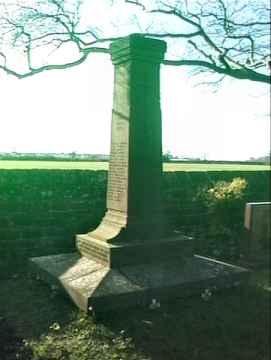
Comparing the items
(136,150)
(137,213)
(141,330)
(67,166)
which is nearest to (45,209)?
(67,166)

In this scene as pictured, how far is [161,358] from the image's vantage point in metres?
4.00

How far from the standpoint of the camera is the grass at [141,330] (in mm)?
4094

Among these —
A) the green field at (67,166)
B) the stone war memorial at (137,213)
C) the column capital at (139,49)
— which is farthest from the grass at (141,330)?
the green field at (67,166)

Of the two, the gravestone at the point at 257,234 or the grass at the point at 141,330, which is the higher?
the gravestone at the point at 257,234

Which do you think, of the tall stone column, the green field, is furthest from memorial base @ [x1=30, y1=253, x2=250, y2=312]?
the green field

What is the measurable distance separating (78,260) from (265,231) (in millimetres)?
3809

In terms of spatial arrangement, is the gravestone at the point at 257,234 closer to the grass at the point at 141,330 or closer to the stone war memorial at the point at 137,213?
the stone war memorial at the point at 137,213

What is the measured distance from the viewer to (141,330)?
4.55 meters

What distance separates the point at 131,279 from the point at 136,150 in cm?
179

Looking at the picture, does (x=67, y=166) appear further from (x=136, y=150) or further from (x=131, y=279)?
(x=131, y=279)

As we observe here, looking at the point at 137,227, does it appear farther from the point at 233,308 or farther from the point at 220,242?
the point at 220,242

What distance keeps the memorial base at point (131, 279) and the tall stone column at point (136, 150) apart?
1.07 feet

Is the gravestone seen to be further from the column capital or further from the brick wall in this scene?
the column capital

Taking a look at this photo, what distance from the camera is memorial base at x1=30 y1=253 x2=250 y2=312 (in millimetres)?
4941
